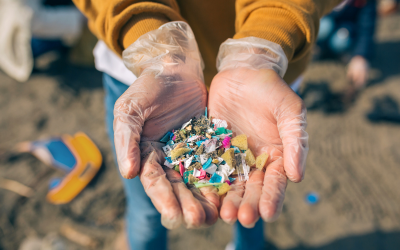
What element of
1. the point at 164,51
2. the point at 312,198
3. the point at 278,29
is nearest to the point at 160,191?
the point at 164,51

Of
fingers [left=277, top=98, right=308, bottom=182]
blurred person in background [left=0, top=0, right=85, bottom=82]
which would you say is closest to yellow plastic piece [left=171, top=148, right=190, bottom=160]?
fingers [left=277, top=98, right=308, bottom=182]

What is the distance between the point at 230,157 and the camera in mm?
1428

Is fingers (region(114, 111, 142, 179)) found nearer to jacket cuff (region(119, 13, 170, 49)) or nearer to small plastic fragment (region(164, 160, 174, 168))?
small plastic fragment (region(164, 160, 174, 168))

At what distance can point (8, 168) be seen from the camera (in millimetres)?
2793

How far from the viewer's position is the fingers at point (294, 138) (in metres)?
1.17

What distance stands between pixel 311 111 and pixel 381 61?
182cm

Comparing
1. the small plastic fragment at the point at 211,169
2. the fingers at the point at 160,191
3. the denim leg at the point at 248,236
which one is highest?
the fingers at the point at 160,191

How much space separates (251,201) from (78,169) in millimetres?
2272

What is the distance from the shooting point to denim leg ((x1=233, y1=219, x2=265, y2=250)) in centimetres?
190

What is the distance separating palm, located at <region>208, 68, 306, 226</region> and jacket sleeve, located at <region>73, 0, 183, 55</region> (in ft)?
1.62

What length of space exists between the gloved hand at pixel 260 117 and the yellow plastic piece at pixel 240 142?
0.06 metres

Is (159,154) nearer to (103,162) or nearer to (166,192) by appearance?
(166,192)

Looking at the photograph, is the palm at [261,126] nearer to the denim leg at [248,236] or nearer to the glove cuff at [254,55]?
the glove cuff at [254,55]

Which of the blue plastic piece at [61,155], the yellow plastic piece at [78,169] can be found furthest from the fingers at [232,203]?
the blue plastic piece at [61,155]
